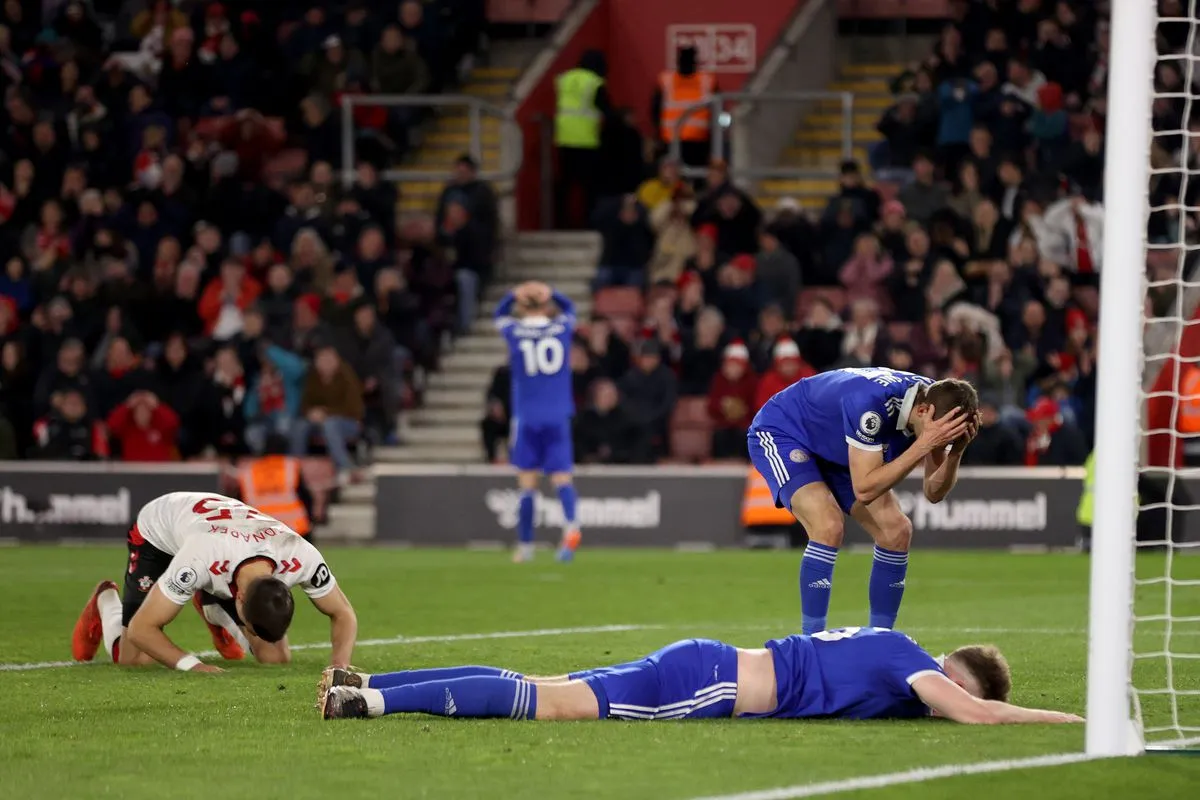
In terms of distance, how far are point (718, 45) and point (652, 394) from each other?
23.7 ft

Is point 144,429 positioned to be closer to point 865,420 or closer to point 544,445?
point 544,445

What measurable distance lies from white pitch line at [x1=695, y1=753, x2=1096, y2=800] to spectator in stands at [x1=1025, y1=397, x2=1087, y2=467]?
13037 mm

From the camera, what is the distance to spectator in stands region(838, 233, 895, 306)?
21.6m

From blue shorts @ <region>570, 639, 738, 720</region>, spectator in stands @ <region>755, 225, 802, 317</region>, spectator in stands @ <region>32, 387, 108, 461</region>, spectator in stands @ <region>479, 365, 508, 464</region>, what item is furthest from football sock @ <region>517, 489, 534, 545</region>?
blue shorts @ <region>570, 639, 738, 720</region>

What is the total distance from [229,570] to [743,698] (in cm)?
267

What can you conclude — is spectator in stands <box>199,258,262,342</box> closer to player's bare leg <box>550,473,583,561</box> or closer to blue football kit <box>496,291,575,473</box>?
blue football kit <box>496,291,575,473</box>

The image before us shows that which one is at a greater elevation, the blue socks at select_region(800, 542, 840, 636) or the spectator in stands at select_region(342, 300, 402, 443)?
the spectator in stands at select_region(342, 300, 402, 443)

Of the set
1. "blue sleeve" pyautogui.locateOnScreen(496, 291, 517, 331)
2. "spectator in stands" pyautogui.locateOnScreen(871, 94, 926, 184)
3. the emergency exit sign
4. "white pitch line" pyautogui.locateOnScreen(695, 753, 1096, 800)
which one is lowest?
"white pitch line" pyautogui.locateOnScreen(695, 753, 1096, 800)

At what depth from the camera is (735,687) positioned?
7895mm

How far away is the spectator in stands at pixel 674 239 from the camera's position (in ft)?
74.6

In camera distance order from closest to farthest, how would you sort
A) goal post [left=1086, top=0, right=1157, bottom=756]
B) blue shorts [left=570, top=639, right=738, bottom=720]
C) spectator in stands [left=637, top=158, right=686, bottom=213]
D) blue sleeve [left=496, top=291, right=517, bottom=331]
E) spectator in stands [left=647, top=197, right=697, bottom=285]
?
goal post [left=1086, top=0, right=1157, bottom=756] → blue shorts [left=570, top=639, right=738, bottom=720] → blue sleeve [left=496, top=291, right=517, bottom=331] → spectator in stands [left=647, top=197, right=697, bottom=285] → spectator in stands [left=637, top=158, right=686, bottom=213]

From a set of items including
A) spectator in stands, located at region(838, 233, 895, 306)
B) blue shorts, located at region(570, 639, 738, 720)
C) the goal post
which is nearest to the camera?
the goal post

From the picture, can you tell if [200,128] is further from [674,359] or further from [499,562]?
[499,562]

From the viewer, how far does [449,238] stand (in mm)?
23609
